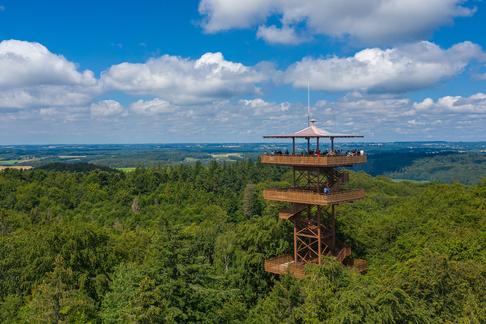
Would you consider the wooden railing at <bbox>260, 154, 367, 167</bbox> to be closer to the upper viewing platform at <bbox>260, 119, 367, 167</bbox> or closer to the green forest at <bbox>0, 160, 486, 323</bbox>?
the upper viewing platform at <bbox>260, 119, 367, 167</bbox>

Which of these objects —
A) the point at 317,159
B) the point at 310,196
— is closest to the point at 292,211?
the point at 310,196

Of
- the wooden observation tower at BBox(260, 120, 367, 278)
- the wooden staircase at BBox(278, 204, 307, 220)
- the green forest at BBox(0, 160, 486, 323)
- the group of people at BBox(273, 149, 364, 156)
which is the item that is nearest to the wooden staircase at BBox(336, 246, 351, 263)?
the wooden observation tower at BBox(260, 120, 367, 278)

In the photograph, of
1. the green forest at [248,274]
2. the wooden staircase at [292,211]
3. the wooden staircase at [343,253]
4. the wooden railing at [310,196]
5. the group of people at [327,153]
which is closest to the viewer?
the green forest at [248,274]

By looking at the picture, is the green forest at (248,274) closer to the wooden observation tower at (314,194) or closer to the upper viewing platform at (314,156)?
the wooden observation tower at (314,194)

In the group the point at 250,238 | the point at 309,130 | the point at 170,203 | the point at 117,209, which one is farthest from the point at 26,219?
the point at 309,130

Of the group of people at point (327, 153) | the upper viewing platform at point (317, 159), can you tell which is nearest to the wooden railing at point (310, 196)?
the upper viewing platform at point (317, 159)

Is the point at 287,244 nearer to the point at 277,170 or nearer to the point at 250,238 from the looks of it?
the point at 250,238

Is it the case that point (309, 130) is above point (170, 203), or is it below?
above

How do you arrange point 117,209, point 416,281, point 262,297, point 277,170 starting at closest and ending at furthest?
point 416,281, point 262,297, point 117,209, point 277,170
